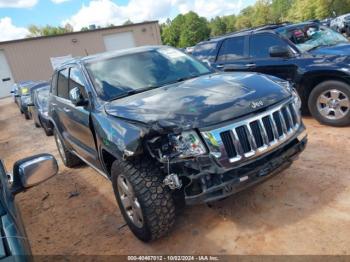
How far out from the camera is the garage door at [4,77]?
24.7 metres

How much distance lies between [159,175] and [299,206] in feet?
5.13

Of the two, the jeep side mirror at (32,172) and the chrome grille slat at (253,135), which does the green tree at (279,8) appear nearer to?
the chrome grille slat at (253,135)

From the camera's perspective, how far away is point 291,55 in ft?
19.6

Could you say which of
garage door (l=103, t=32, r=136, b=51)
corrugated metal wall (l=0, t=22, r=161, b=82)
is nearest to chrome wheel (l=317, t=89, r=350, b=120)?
corrugated metal wall (l=0, t=22, r=161, b=82)

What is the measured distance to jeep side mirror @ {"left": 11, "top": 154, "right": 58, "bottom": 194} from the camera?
2.36 metres

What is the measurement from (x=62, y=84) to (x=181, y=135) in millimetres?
2943

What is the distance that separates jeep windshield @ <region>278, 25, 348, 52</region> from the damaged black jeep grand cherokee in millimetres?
2845

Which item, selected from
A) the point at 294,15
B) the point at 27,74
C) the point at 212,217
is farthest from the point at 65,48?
the point at 294,15

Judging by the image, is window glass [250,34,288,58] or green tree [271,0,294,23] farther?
green tree [271,0,294,23]

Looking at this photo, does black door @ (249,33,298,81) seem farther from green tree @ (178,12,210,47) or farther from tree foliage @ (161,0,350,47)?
green tree @ (178,12,210,47)

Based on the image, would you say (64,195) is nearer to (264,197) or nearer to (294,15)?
(264,197)

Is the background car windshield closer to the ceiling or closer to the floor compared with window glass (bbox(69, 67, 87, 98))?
→ closer to the floor

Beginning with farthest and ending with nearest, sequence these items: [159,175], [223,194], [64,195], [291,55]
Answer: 1. [291,55]
2. [64,195]
3. [159,175]
4. [223,194]

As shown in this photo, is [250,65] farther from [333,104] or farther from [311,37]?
[333,104]
